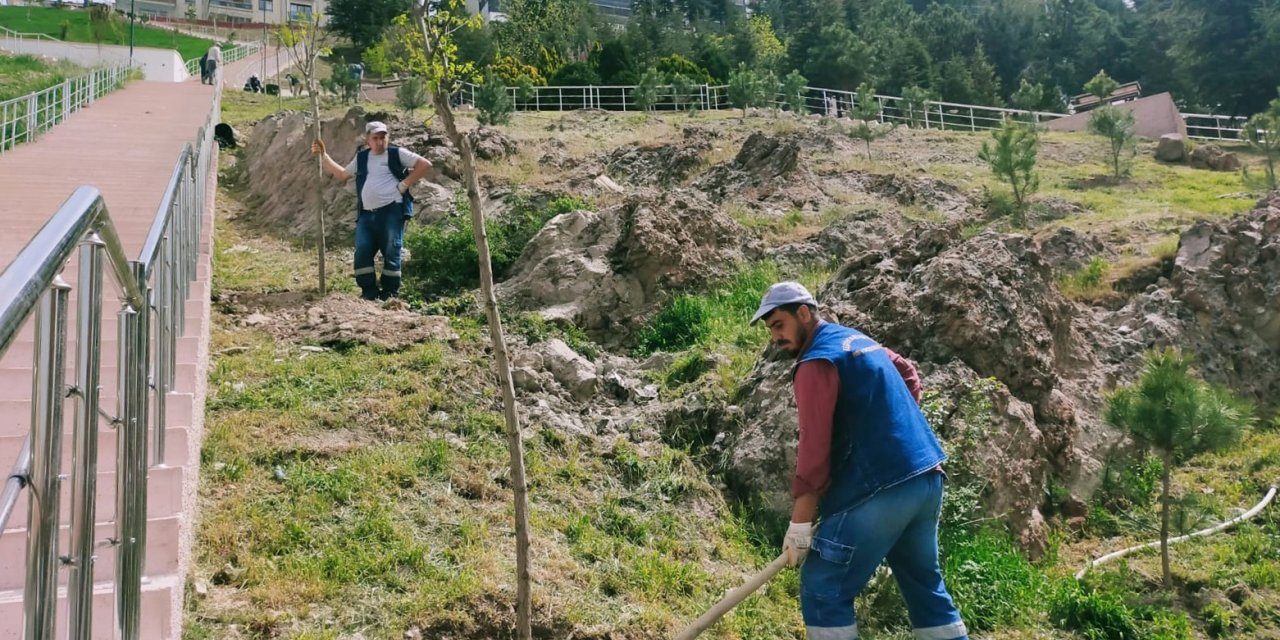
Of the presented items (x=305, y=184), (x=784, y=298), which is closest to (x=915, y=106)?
(x=305, y=184)

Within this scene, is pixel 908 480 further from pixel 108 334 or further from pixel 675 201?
pixel 675 201

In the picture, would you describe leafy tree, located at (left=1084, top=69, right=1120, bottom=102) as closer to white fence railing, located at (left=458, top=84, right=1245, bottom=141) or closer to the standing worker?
white fence railing, located at (left=458, top=84, right=1245, bottom=141)

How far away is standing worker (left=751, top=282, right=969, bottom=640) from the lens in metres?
3.65

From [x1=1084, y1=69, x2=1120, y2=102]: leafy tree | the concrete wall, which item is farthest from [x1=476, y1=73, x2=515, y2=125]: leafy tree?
[x1=1084, y1=69, x2=1120, y2=102]: leafy tree

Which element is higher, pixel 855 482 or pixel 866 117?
pixel 866 117

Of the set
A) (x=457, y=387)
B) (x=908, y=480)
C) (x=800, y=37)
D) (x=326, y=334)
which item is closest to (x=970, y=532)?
(x=908, y=480)

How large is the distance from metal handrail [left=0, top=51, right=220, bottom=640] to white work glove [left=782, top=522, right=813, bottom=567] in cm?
218

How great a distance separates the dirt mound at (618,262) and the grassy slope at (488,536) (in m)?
1.46

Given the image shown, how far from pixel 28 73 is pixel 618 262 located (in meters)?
28.5

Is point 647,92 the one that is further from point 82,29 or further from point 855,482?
point 82,29

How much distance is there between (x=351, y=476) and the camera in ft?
17.0

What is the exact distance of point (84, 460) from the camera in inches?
82.8

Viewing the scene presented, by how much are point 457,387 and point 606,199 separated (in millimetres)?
5089

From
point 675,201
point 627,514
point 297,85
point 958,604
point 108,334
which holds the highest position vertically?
point 297,85
